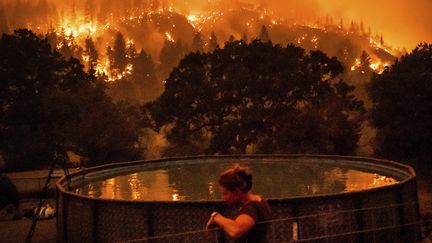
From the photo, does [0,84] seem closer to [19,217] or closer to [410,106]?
[19,217]

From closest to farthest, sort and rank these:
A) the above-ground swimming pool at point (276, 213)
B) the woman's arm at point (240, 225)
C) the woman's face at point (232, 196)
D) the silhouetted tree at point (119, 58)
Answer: the woman's arm at point (240, 225)
the woman's face at point (232, 196)
the above-ground swimming pool at point (276, 213)
the silhouetted tree at point (119, 58)

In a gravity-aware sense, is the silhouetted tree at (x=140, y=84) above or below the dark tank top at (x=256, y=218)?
above

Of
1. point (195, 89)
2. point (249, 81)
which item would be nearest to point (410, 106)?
point (249, 81)

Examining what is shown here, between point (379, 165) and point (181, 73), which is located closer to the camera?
point (379, 165)

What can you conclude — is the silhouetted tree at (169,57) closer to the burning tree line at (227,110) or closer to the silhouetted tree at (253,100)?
the burning tree line at (227,110)

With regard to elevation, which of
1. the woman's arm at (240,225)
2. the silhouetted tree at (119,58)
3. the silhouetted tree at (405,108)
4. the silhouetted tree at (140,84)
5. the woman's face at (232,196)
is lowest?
the woman's arm at (240,225)

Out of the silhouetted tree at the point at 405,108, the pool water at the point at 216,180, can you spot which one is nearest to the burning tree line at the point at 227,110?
the silhouetted tree at the point at 405,108

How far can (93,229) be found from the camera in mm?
13383

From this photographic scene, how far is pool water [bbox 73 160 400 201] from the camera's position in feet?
66.4

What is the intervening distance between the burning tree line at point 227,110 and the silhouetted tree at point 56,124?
0.08 metres

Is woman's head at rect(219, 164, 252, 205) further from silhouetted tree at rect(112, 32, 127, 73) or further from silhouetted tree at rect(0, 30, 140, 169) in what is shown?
silhouetted tree at rect(112, 32, 127, 73)

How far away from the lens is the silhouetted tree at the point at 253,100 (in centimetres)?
3603

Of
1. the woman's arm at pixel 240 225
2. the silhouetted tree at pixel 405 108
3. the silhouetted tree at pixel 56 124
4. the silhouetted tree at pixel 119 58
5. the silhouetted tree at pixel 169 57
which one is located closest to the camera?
the woman's arm at pixel 240 225

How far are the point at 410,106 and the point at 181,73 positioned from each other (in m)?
18.7
